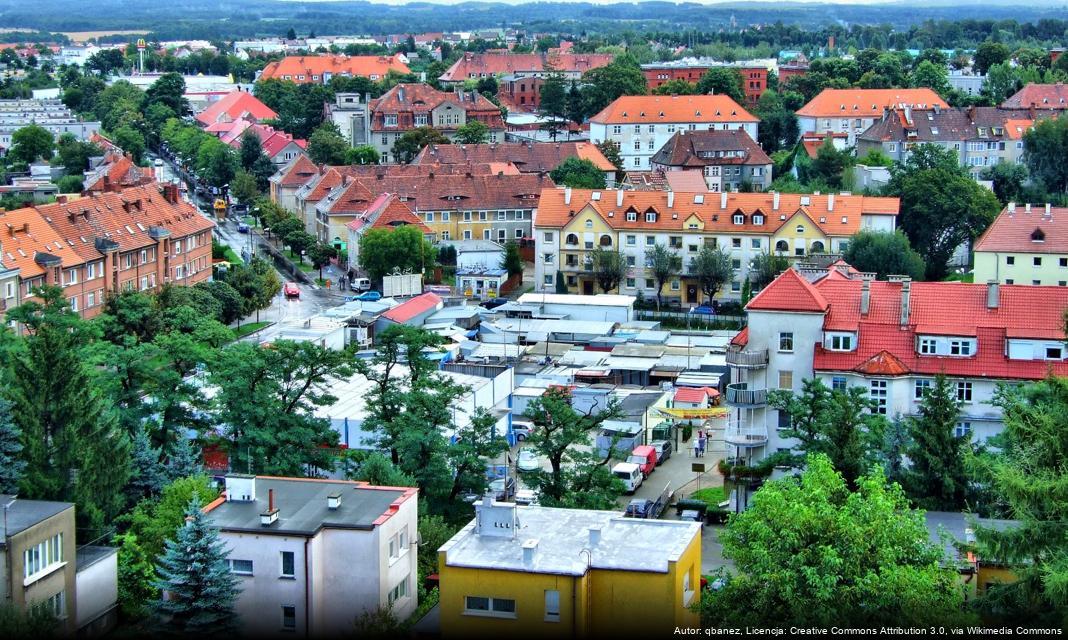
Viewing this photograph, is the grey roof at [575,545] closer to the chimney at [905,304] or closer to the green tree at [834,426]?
the green tree at [834,426]

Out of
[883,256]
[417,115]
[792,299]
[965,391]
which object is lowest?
[883,256]

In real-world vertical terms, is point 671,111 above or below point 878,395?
above

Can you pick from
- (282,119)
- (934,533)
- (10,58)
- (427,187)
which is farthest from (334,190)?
(10,58)

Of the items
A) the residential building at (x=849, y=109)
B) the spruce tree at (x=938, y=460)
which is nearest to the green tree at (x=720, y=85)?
the residential building at (x=849, y=109)

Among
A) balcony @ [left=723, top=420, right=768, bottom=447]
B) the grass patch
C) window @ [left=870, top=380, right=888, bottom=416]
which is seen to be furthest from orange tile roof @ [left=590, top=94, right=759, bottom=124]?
window @ [left=870, top=380, right=888, bottom=416]

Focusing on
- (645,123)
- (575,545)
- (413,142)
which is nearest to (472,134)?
(413,142)

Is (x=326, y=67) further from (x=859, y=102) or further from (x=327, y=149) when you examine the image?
(x=327, y=149)

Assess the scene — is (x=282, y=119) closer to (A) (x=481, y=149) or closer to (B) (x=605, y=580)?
(A) (x=481, y=149)
